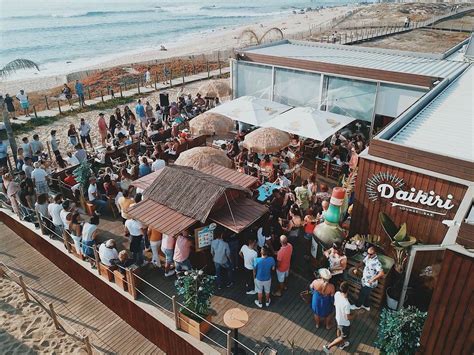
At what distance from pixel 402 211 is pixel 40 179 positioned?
1063 cm

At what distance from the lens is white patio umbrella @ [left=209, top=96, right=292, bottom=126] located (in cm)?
1430

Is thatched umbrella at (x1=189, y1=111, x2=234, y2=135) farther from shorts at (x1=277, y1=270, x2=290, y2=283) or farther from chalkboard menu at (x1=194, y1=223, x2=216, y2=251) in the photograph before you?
shorts at (x1=277, y1=270, x2=290, y2=283)

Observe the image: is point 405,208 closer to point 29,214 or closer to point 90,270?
point 90,270

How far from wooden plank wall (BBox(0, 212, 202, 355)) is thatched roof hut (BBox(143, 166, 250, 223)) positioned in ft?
8.17

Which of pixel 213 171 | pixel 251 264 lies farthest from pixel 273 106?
pixel 251 264

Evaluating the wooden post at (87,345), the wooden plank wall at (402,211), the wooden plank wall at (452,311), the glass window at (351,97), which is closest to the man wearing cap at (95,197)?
the wooden post at (87,345)

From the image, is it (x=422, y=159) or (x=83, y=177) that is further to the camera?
(x=83, y=177)

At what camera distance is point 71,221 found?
32.9 feet

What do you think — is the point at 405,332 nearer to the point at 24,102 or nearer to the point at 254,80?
the point at 254,80

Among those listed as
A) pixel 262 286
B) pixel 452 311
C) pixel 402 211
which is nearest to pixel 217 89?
pixel 402 211

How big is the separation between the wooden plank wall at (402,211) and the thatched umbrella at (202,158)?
168 inches

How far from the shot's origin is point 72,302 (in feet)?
34.9

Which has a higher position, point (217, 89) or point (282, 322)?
point (217, 89)

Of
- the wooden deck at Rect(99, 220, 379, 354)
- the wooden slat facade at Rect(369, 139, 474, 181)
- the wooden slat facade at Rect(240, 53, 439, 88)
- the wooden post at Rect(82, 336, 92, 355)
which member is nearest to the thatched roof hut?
the wooden deck at Rect(99, 220, 379, 354)
